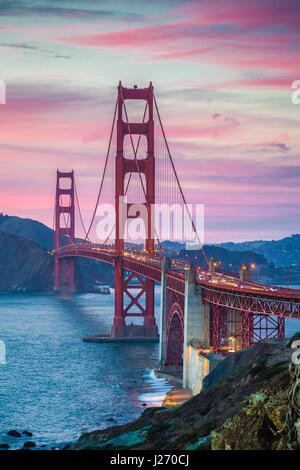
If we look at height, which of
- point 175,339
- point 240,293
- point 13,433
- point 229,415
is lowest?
point 13,433

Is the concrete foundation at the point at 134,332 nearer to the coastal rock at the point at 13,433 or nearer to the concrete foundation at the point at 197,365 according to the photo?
the concrete foundation at the point at 197,365

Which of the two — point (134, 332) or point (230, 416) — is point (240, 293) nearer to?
point (230, 416)

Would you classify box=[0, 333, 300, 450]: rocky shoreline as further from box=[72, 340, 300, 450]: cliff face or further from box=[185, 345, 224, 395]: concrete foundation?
box=[185, 345, 224, 395]: concrete foundation

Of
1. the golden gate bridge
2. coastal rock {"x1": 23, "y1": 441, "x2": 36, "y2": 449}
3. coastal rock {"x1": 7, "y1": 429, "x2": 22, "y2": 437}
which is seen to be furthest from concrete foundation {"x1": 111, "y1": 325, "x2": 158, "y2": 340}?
coastal rock {"x1": 23, "y1": 441, "x2": 36, "y2": 449}

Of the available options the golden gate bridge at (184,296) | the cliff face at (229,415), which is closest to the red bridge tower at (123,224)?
the golden gate bridge at (184,296)

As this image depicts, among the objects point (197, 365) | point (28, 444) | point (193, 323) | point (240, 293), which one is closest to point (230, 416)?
point (240, 293)

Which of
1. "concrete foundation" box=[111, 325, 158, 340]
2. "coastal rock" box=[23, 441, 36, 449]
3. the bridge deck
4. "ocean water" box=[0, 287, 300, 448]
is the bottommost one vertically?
"ocean water" box=[0, 287, 300, 448]
